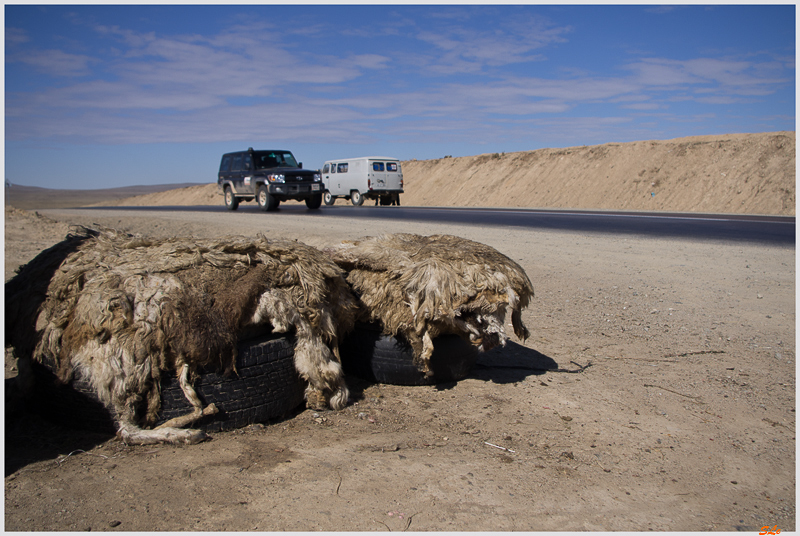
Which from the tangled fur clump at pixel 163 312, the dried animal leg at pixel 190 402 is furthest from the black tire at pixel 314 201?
the dried animal leg at pixel 190 402

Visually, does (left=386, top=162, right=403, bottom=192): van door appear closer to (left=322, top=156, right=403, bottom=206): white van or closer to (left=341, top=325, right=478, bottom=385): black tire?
(left=322, top=156, right=403, bottom=206): white van

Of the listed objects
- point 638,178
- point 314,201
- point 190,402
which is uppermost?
point 638,178

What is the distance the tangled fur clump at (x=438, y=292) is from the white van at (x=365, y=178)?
979 inches

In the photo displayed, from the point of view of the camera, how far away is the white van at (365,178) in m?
28.3

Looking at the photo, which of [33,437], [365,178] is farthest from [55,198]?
[33,437]

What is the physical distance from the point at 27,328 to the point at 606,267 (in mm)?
7955

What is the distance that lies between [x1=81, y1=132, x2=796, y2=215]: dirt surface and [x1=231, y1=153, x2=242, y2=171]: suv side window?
70.5 feet

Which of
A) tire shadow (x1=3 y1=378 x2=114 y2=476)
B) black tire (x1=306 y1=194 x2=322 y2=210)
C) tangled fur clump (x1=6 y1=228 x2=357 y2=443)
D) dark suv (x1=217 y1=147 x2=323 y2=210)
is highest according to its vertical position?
dark suv (x1=217 y1=147 x2=323 y2=210)

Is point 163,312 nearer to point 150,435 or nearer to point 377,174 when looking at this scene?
point 150,435

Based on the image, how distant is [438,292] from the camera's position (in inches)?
133

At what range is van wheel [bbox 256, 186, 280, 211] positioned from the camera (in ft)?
72.7

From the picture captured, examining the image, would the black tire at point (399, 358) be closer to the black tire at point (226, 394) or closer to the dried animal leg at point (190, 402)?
the black tire at point (226, 394)

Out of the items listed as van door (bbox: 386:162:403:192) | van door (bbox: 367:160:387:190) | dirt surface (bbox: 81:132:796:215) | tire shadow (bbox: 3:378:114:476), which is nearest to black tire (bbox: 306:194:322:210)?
van door (bbox: 367:160:387:190)

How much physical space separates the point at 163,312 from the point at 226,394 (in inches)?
22.4
